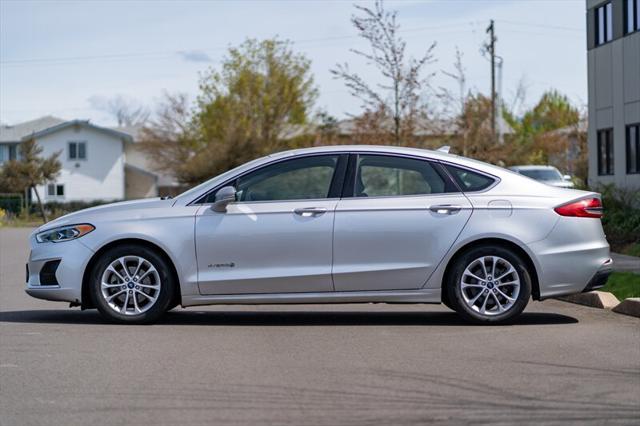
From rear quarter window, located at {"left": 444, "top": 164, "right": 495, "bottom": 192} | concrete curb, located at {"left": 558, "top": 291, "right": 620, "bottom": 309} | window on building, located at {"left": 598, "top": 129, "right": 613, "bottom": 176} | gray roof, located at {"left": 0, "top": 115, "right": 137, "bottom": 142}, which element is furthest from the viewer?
gray roof, located at {"left": 0, "top": 115, "right": 137, "bottom": 142}

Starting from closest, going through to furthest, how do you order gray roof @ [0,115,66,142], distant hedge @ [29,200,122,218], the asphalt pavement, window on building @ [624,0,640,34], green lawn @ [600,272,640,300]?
the asphalt pavement, green lawn @ [600,272,640,300], window on building @ [624,0,640,34], distant hedge @ [29,200,122,218], gray roof @ [0,115,66,142]

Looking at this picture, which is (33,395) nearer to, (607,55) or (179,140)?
(607,55)

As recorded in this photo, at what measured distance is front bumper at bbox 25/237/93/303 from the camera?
33.1 feet

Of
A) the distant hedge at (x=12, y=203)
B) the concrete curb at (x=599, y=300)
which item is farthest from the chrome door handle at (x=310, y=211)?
the distant hedge at (x=12, y=203)

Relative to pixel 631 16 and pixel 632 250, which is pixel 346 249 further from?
pixel 631 16

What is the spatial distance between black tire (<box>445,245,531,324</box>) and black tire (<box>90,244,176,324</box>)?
2.48 m

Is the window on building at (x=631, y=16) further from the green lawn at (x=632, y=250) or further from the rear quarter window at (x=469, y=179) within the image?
the rear quarter window at (x=469, y=179)

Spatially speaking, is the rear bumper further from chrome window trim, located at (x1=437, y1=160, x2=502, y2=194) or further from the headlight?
the headlight

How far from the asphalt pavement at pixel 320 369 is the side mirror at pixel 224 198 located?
1070 millimetres

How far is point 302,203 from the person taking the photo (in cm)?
1002

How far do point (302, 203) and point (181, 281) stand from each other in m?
1.26

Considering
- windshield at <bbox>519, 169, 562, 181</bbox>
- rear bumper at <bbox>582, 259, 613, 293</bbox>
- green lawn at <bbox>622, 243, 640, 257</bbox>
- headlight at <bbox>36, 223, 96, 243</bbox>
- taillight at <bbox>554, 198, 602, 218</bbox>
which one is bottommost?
green lawn at <bbox>622, 243, 640, 257</bbox>

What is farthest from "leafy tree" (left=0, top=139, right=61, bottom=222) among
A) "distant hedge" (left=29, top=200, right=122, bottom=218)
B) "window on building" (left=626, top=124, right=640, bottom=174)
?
"window on building" (left=626, top=124, right=640, bottom=174)

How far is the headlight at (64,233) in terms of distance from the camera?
10.1 m
